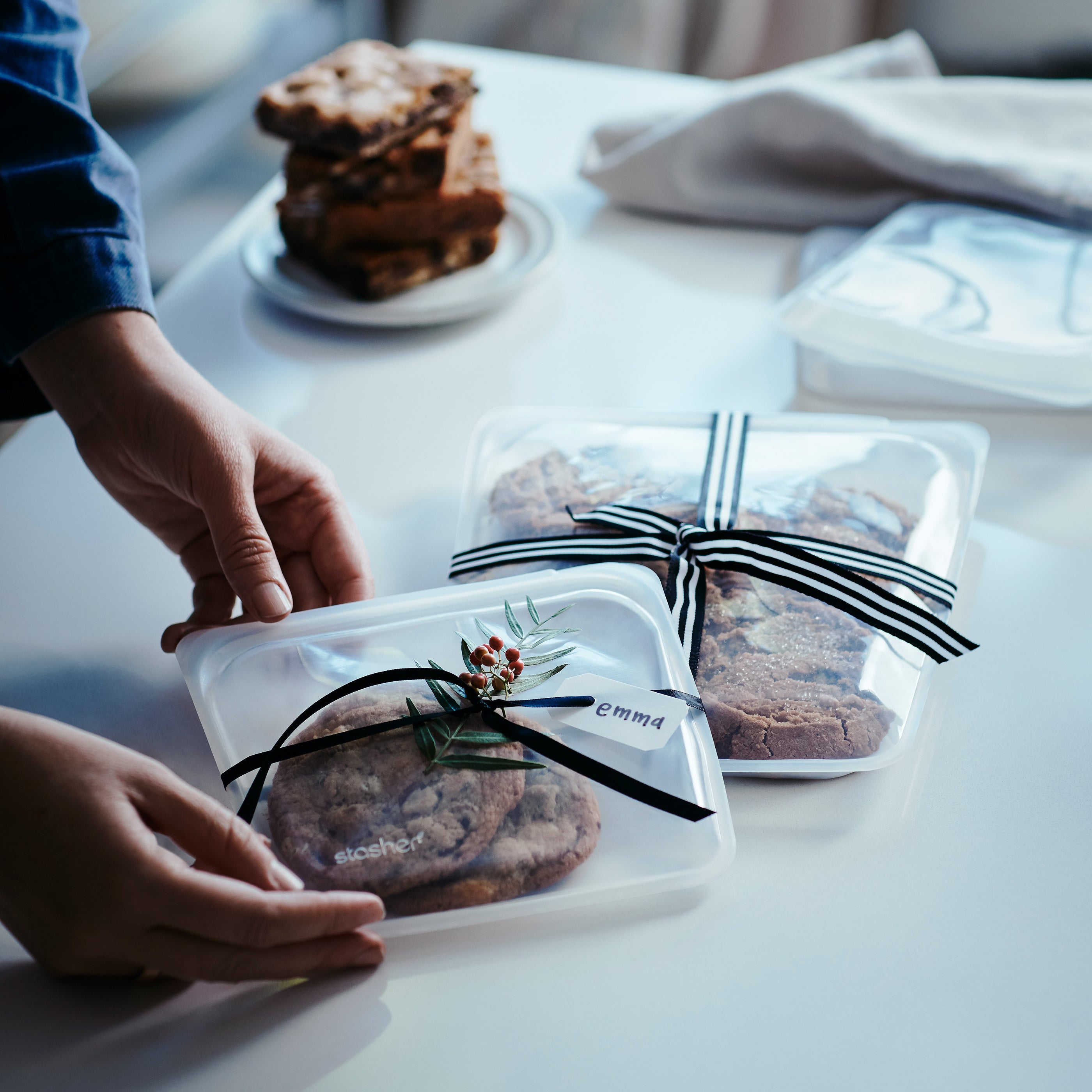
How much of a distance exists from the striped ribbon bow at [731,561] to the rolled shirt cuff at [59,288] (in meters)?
0.31

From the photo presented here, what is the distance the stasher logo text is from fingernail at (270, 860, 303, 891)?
0.07 ft

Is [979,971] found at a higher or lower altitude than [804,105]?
lower

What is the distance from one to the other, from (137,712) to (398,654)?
175 millimetres

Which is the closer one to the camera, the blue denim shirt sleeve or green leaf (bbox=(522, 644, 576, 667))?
green leaf (bbox=(522, 644, 576, 667))

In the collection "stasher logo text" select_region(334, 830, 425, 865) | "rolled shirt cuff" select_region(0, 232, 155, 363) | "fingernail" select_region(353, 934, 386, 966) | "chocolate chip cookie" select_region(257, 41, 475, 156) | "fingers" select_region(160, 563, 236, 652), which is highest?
"chocolate chip cookie" select_region(257, 41, 475, 156)

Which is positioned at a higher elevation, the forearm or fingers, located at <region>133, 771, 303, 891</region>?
the forearm

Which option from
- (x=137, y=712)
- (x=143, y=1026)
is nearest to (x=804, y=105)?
(x=137, y=712)

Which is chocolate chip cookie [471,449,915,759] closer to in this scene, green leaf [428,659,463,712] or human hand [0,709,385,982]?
green leaf [428,659,463,712]

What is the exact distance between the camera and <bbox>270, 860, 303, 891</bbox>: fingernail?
1.48 ft

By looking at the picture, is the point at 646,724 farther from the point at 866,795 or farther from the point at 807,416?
the point at 807,416

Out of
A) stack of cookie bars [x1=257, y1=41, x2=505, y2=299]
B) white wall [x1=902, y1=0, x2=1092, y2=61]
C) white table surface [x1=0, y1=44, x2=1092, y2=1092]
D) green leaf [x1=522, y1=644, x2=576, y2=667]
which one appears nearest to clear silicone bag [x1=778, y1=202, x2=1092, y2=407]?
white table surface [x1=0, y1=44, x2=1092, y2=1092]

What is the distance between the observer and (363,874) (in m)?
0.46

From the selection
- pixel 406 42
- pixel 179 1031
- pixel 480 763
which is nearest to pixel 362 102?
pixel 480 763

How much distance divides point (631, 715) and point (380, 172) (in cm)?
60
